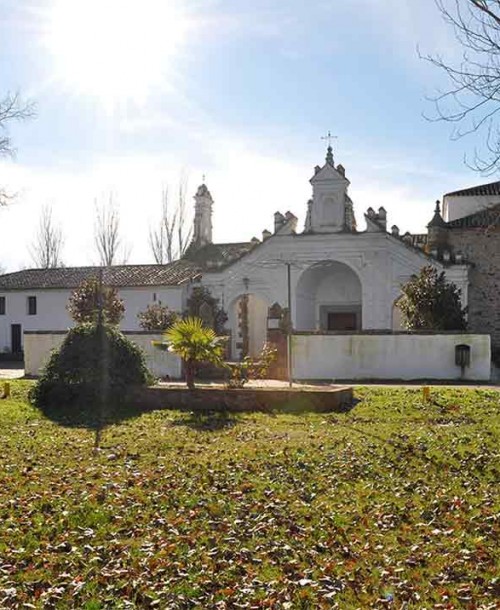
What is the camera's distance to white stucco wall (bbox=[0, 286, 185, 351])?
37.6 meters

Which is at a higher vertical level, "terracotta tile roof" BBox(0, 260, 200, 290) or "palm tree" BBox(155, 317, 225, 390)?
"terracotta tile roof" BBox(0, 260, 200, 290)

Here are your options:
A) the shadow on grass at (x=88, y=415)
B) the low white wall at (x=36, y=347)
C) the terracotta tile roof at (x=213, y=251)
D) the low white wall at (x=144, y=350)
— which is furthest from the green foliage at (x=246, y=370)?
the terracotta tile roof at (x=213, y=251)

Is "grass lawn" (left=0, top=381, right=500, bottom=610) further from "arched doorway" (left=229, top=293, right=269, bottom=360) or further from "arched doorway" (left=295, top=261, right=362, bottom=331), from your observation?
"arched doorway" (left=295, top=261, right=362, bottom=331)

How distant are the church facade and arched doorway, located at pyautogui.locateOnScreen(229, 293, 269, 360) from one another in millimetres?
50

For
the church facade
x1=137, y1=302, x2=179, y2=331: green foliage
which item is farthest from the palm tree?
the church facade

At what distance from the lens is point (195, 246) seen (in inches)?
1737

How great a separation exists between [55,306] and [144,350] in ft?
57.4

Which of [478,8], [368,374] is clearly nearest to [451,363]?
[368,374]

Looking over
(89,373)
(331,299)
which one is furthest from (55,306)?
(89,373)

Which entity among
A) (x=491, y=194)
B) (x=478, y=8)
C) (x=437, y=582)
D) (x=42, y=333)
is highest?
(x=491, y=194)

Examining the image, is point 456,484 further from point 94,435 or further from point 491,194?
point 491,194

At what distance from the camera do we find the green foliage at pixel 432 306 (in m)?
26.4

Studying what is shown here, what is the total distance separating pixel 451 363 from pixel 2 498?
19066mm

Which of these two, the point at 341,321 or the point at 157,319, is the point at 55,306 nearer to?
the point at 157,319
